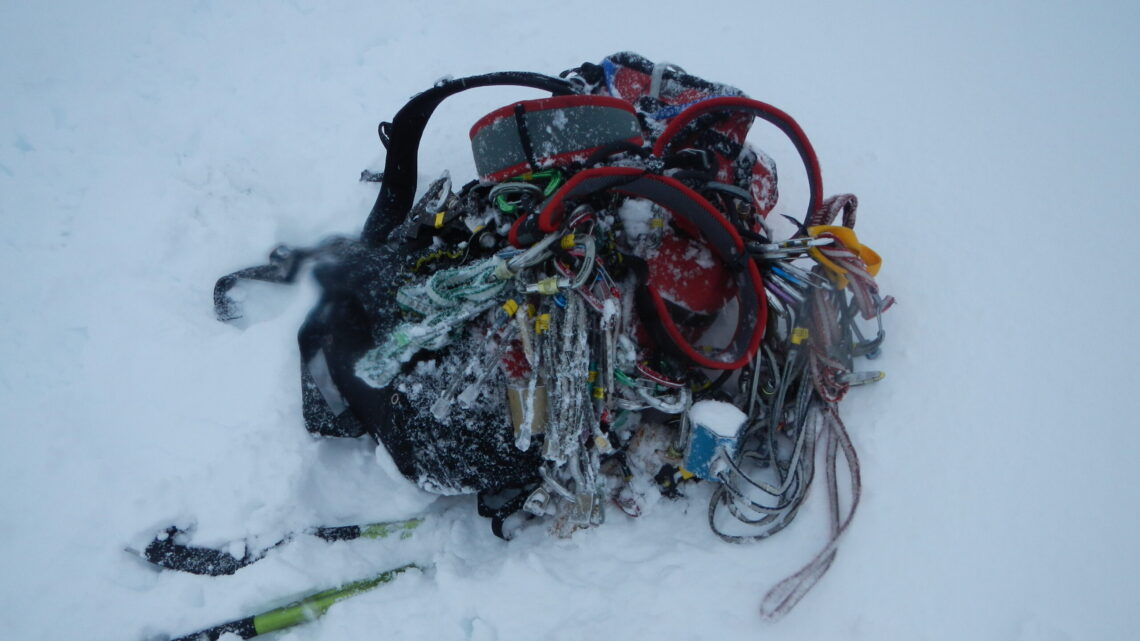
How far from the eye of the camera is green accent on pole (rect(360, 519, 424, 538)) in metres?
2.20

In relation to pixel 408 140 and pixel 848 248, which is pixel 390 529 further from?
pixel 848 248

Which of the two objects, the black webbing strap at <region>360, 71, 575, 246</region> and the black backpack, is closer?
the black backpack

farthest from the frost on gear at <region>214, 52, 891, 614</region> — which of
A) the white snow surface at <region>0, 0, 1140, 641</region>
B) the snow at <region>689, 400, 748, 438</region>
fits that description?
the white snow surface at <region>0, 0, 1140, 641</region>

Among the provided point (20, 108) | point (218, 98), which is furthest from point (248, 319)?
point (20, 108)

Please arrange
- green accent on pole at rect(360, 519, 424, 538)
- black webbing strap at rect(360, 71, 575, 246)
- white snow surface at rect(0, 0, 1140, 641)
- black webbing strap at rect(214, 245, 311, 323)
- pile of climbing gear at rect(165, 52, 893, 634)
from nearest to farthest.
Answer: white snow surface at rect(0, 0, 1140, 641) → pile of climbing gear at rect(165, 52, 893, 634) → green accent on pole at rect(360, 519, 424, 538) → black webbing strap at rect(360, 71, 575, 246) → black webbing strap at rect(214, 245, 311, 323)

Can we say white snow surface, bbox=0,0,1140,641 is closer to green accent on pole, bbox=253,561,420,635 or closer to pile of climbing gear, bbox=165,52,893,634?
green accent on pole, bbox=253,561,420,635

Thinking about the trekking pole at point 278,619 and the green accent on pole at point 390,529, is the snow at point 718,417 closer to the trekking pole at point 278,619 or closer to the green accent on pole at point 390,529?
the green accent on pole at point 390,529

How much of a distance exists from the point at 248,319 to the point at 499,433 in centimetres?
135

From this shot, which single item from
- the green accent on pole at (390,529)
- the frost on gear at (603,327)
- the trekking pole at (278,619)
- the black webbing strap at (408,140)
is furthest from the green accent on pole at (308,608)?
the black webbing strap at (408,140)

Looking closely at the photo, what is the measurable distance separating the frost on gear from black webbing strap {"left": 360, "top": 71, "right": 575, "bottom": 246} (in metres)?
0.02

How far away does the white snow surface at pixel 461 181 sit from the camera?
1.84 metres

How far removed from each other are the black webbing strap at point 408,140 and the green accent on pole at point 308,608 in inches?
54.4

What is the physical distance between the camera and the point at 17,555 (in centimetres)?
209

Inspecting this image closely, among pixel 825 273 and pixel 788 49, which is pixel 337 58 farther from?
pixel 825 273
